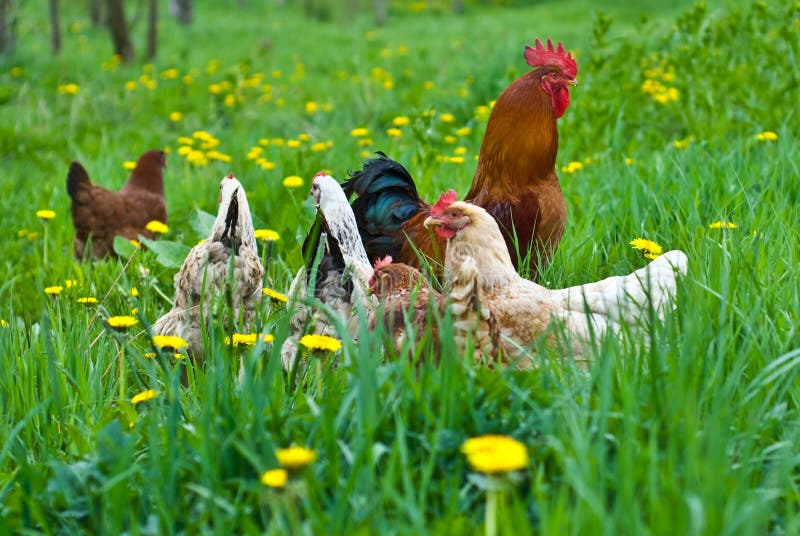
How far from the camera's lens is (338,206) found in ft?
10.0

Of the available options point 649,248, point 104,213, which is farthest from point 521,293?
point 104,213

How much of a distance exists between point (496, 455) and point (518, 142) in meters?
2.27

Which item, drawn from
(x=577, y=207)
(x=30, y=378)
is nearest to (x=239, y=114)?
(x=577, y=207)

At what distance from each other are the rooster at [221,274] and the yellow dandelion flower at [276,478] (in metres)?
1.40

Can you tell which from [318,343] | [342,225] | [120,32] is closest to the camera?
[318,343]

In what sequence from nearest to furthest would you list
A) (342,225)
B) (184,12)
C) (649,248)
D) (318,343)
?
(318,343) → (649,248) → (342,225) → (184,12)

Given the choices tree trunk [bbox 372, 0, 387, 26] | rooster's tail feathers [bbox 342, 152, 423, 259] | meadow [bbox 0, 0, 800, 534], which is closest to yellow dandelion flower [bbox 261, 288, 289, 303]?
meadow [bbox 0, 0, 800, 534]

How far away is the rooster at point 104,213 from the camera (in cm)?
472

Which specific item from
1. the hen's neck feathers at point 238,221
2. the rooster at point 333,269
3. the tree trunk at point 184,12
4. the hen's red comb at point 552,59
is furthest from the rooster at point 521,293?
the tree trunk at point 184,12

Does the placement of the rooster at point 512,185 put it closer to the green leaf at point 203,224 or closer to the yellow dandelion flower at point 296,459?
the green leaf at point 203,224

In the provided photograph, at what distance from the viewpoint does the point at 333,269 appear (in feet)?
9.87

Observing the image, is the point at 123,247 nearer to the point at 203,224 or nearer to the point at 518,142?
the point at 203,224

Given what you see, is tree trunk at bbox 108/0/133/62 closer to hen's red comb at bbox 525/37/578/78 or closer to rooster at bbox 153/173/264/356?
hen's red comb at bbox 525/37/578/78

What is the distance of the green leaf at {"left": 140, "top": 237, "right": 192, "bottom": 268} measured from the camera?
3.83m
